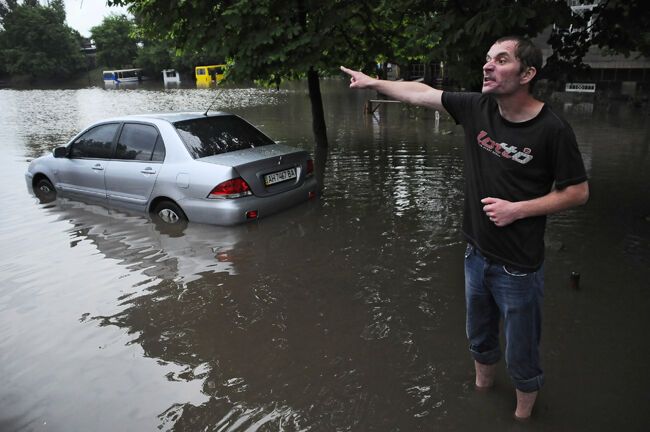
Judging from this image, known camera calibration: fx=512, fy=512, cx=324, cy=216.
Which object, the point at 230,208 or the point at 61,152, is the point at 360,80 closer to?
the point at 230,208

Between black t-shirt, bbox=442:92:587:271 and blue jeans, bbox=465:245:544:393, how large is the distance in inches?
3.5

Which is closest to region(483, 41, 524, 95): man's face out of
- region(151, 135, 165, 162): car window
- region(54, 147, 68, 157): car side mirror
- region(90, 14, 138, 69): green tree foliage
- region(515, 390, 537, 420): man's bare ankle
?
region(515, 390, 537, 420): man's bare ankle

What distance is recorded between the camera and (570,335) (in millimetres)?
4078

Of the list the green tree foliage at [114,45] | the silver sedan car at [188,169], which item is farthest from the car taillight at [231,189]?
the green tree foliage at [114,45]

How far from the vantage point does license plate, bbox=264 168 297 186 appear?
22.2 feet

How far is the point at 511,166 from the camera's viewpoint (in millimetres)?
2578

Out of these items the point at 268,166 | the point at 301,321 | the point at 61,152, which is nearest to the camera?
the point at 301,321

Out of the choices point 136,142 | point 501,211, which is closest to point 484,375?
point 501,211

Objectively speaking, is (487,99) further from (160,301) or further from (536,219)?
(160,301)

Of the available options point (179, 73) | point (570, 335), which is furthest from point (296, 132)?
point (179, 73)

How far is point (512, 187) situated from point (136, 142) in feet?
19.6

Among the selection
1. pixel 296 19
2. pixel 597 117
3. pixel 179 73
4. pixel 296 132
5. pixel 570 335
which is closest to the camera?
pixel 570 335

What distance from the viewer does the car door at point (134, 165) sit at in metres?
6.99

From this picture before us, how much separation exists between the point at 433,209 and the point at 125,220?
453 cm
